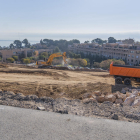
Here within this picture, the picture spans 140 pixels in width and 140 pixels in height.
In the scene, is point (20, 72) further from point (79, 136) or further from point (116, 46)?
point (116, 46)

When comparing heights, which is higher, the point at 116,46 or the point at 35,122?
the point at 116,46

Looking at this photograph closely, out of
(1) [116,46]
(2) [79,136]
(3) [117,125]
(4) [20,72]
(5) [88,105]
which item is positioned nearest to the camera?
(2) [79,136]

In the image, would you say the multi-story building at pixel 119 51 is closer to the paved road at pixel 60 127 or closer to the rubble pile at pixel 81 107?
the rubble pile at pixel 81 107

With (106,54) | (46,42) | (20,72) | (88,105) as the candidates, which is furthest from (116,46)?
(46,42)

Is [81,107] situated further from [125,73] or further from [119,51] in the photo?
[119,51]

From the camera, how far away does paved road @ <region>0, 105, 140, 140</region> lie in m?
3.93

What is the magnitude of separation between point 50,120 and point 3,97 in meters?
2.83

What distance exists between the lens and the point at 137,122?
15.2 ft

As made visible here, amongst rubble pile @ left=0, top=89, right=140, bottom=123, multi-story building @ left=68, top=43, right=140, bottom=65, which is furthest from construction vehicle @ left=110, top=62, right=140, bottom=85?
multi-story building @ left=68, top=43, right=140, bottom=65

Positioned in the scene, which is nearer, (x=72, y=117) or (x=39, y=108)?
(x=72, y=117)

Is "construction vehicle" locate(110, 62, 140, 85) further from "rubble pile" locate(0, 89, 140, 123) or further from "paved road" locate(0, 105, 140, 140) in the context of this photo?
"paved road" locate(0, 105, 140, 140)

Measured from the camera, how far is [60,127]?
4297 millimetres

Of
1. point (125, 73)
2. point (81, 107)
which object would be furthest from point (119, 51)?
point (81, 107)

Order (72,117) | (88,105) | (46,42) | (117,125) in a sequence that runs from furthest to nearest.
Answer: (46,42) < (88,105) < (72,117) < (117,125)
